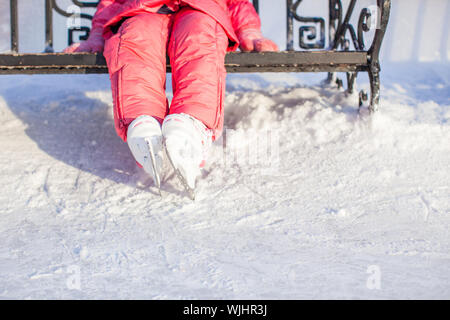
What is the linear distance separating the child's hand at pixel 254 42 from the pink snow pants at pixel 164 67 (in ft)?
0.68

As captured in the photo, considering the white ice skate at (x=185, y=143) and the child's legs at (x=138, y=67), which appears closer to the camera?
the white ice skate at (x=185, y=143)

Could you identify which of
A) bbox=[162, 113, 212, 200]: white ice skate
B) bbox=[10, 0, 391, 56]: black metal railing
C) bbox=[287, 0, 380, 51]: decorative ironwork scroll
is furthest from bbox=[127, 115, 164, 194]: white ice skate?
bbox=[287, 0, 380, 51]: decorative ironwork scroll

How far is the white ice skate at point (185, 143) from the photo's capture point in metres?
1.70

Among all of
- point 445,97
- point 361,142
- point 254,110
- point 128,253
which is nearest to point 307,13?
point 445,97

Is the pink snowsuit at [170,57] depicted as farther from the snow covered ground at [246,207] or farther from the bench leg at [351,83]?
the bench leg at [351,83]

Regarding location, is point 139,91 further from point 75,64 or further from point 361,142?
point 361,142

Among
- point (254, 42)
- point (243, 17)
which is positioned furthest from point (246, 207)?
point (243, 17)

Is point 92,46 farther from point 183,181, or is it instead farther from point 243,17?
point 183,181

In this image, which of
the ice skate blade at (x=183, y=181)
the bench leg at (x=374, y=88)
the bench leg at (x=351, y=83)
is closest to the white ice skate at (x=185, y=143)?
the ice skate blade at (x=183, y=181)

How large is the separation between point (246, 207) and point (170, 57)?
2.31 feet

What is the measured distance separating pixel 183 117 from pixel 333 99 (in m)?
1.24

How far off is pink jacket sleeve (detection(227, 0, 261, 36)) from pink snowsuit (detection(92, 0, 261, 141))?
0.15 m

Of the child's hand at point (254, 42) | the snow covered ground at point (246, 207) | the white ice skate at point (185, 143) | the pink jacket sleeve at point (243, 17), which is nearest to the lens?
the snow covered ground at point (246, 207)

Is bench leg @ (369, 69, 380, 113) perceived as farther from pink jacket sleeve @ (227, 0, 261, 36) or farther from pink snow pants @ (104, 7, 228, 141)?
pink snow pants @ (104, 7, 228, 141)
